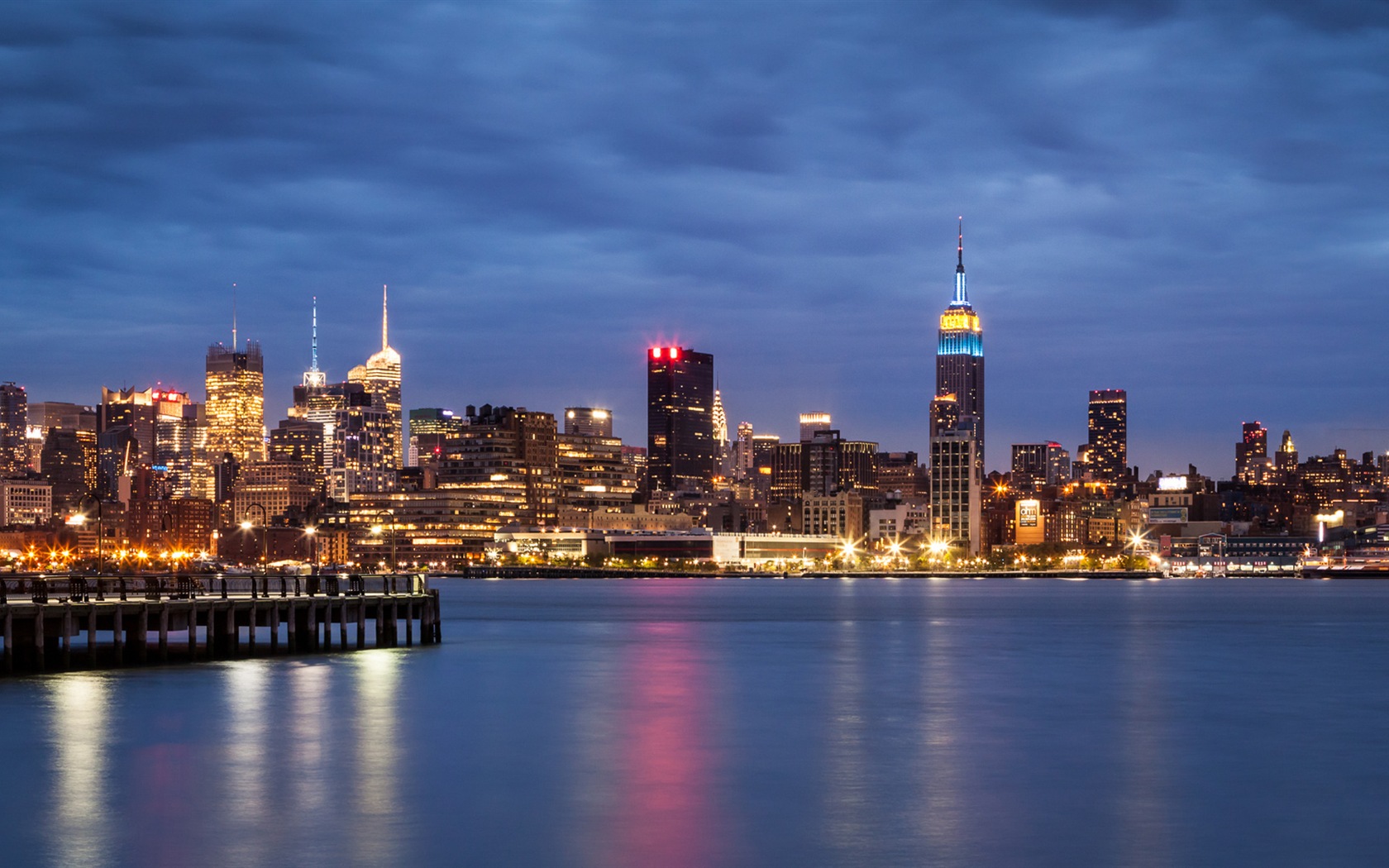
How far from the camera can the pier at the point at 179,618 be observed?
70562mm

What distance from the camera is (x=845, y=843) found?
35312 mm

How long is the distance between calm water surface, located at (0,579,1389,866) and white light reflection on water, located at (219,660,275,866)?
146 millimetres

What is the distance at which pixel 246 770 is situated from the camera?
44281 millimetres

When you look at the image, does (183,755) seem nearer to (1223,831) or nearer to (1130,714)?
(1223,831)

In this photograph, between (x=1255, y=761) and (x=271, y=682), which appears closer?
(x=1255, y=761)

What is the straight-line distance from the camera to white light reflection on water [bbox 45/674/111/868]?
3453 cm

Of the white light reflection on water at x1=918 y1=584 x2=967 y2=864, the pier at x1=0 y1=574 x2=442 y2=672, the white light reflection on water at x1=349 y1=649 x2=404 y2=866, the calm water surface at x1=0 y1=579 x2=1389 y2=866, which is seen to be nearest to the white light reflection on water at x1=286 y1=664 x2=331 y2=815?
the calm water surface at x1=0 y1=579 x2=1389 y2=866

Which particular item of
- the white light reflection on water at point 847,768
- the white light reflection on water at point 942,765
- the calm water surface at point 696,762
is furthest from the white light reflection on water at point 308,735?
the white light reflection on water at point 942,765

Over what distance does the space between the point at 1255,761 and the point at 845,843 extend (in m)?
18.6

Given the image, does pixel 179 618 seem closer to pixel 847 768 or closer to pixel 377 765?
pixel 377 765

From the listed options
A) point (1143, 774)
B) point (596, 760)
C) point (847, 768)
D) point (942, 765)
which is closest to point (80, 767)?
point (596, 760)

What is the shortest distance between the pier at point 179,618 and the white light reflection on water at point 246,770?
21.9 feet

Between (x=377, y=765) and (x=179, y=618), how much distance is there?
35.9 meters

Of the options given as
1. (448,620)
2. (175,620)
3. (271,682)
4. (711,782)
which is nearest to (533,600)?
(448,620)
